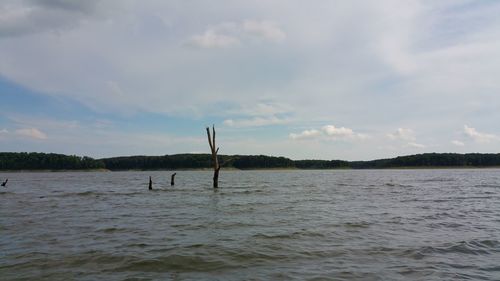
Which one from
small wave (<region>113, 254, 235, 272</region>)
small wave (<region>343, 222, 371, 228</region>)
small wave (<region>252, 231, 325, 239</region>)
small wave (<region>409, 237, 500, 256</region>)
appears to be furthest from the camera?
small wave (<region>343, 222, 371, 228</region>)

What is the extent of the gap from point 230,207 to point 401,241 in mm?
12868

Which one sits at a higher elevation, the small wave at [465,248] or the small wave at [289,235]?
the small wave at [289,235]

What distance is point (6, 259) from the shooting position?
10945 mm

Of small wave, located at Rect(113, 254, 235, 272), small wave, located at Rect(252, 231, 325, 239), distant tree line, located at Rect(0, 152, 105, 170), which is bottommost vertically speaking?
small wave, located at Rect(113, 254, 235, 272)

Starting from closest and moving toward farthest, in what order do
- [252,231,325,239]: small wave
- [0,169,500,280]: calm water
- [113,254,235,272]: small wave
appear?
[0,169,500,280]: calm water < [113,254,235,272]: small wave < [252,231,325,239]: small wave

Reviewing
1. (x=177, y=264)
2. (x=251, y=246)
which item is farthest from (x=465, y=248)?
(x=177, y=264)

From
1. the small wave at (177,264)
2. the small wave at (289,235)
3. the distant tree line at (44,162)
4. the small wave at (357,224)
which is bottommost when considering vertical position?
the small wave at (177,264)

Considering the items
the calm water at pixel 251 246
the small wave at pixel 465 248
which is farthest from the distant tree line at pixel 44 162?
the small wave at pixel 465 248

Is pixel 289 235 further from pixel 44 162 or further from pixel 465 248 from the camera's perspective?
pixel 44 162

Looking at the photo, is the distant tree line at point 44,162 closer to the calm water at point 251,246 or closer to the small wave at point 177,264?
the calm water at point 251,246

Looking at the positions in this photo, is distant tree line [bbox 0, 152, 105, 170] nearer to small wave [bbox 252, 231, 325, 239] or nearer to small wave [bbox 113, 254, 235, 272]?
small wave [bbox 252, 231, 325, 239]

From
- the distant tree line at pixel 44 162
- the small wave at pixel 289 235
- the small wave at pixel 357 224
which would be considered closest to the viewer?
the small wave at pixel 289 235

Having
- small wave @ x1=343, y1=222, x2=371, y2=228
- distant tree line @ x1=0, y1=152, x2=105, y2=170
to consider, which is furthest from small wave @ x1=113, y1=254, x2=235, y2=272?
distant tree line @ x1=0, y1=152, x2=105, y2=170

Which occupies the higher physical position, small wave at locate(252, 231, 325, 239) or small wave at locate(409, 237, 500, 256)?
small wave at locate(252, 231, 325, 239)
